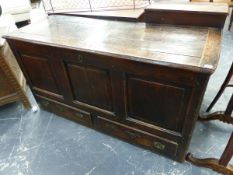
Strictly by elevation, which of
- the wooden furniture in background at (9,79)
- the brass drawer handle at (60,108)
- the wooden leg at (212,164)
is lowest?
the wooden leg at (212,164)

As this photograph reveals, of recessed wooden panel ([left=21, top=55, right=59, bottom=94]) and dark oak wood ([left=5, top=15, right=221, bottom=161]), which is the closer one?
dark oak wood ([left=5, top=15, right=221, bottom=161])

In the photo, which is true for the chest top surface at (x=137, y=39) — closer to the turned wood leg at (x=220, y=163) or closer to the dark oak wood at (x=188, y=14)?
the dark oak wood at (x=188, y=14)

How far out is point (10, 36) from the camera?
116cm

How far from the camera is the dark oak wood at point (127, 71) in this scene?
0.82 metres

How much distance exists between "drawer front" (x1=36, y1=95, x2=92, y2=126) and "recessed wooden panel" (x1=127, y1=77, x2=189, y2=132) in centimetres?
41

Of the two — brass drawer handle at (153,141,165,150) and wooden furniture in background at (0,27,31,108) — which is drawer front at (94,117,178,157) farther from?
wooden furniture in background at (0,27,31,108)

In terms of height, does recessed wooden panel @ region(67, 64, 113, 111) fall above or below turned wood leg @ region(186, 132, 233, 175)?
above

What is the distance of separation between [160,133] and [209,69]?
1.67 feet

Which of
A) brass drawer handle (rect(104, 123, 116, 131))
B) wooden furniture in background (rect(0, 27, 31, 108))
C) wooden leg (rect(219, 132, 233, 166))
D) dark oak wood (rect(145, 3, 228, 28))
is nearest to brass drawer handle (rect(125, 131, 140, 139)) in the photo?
brass drawer handle (rect(104, 123, 116, 131))

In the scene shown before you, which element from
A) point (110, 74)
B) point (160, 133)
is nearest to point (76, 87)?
point (110, 74)

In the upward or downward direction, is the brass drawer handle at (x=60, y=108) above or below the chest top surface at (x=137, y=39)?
below

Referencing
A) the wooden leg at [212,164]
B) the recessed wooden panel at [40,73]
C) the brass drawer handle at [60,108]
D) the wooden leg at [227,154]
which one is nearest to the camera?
the wooden leg at [227,154]

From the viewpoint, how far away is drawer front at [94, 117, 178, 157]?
44.5 inches

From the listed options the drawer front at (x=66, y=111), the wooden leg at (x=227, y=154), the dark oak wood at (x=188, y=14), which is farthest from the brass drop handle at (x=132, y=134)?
the dark oak wood at (x=188, y=14)
